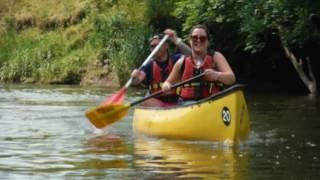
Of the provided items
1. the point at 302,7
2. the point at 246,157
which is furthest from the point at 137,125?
the point at 302,7

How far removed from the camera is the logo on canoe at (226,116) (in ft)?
32.9

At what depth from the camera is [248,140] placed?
11.0m

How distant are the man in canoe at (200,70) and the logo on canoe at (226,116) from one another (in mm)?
409

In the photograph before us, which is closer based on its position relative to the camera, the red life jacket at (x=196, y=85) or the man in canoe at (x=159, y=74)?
the red life jacket at (x=196, y=85)

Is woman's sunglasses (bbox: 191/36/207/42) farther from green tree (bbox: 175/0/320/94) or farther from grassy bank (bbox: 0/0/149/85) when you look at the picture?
grassy bank (bbox: 0/0/149/85)

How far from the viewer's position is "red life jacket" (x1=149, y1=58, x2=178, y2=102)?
1191cm

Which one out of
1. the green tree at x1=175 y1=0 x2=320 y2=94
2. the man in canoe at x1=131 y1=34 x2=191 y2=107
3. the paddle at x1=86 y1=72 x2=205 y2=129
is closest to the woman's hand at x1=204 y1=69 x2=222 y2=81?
the man in canoe at x1=131 y1=34 x2=191 y2=107

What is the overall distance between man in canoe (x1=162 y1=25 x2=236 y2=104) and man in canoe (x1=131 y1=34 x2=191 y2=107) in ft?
2.79

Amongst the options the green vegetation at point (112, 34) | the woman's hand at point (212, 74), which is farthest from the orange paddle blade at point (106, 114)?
the green vegetation at point (112, 34)

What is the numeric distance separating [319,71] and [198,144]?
52.0ft

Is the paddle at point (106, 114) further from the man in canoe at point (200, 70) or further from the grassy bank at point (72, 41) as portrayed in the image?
the grassy bank at point (72, 41)

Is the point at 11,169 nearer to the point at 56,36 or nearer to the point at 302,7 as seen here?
the point at 302,7

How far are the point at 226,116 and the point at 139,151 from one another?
1.14 m

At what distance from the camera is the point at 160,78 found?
39.3ft
